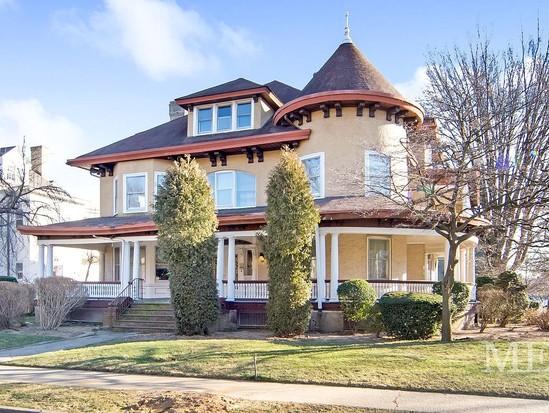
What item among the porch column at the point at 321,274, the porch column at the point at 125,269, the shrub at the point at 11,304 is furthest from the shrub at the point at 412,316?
the shrub at the point at 11,304

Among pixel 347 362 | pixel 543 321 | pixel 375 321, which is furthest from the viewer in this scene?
pixel 543 321

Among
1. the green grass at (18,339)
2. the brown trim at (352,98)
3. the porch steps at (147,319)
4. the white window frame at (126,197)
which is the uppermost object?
the brown trim at (352,98)

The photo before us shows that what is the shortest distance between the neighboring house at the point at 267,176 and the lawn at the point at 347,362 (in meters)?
5.25

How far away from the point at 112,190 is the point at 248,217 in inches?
347

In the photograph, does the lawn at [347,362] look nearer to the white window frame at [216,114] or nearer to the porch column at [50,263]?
the porch column at [50,263]

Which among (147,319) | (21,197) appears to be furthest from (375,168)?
(21,197)

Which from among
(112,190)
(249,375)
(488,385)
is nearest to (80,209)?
(112,190)

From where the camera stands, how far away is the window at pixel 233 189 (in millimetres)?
21578

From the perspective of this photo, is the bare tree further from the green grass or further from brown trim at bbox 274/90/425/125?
brown trim at bbox 274/90/425/125

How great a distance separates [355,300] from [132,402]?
933 cm

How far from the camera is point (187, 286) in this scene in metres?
15.9

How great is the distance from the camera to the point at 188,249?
15953mm

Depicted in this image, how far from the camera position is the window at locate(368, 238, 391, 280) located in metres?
19.6

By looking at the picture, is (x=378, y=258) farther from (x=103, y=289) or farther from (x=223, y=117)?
(x=103, y=289)
